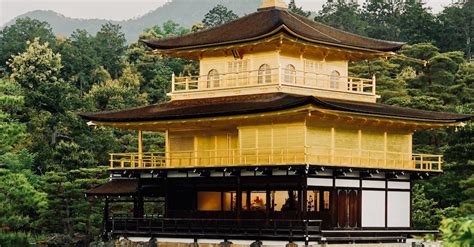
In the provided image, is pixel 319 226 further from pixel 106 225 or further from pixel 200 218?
pixel 106 225

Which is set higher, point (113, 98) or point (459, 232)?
point (113, 98)

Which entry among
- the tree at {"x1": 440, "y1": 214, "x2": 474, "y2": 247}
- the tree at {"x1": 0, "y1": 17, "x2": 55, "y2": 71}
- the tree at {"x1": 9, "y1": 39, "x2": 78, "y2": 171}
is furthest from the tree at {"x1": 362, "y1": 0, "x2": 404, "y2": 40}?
the tree at {"x1": 440, "y1": 214, "x2": 474, "y2": 247}

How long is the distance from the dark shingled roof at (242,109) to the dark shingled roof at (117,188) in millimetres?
3456

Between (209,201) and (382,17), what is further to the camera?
(382,17)

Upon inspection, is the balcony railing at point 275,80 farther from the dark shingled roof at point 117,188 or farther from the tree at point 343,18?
the tree at point 343,18

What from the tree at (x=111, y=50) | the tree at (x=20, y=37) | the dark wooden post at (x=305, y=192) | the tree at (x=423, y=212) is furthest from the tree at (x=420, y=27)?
the dark wooden post at (x=305, y=192)

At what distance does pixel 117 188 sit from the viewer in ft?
148

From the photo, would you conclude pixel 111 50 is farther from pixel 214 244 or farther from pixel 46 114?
pixel 214 244

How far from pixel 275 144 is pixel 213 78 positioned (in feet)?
21.5

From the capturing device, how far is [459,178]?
162ft

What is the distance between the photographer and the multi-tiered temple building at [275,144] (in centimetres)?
3784

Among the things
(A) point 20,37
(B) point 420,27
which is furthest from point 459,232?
(A) point 20,37

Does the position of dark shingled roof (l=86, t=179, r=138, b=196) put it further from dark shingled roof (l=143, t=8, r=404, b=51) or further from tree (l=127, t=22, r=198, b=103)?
tree (l=127, t=22, r=198, b=103)

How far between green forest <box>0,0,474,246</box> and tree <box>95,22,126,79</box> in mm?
164
